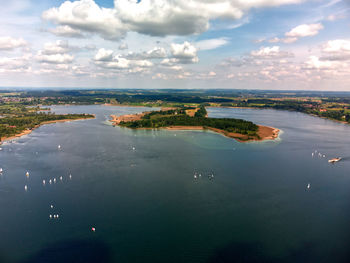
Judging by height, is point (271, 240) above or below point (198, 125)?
below

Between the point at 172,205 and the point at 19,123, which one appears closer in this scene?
the point at 172,205

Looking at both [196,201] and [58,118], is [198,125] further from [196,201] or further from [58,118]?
[58,118]

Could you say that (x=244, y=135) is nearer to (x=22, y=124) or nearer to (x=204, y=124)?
(x=204, y=124)

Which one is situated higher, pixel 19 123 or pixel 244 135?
pixel 19 123

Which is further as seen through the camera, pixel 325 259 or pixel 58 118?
pixel 58 118

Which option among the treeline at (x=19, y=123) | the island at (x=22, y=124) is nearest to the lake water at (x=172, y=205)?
the island at (x=22, y=124)

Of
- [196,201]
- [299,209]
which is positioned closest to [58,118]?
[196,201]


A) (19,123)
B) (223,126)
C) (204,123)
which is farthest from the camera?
(204,123)

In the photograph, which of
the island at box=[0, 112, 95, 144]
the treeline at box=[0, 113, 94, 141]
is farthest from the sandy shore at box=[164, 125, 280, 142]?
the treeline at box=[0, 113, 94, 141]

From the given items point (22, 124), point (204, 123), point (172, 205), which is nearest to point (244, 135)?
point (204, 123)

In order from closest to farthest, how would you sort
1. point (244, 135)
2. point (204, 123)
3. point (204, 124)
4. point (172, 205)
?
point (172, 205), point (244, 135), point (204, 124), point (204, 123)
